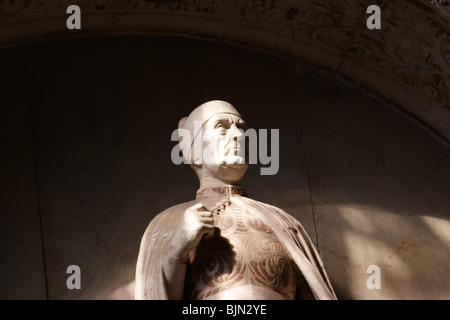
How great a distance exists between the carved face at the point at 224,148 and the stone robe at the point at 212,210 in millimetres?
84

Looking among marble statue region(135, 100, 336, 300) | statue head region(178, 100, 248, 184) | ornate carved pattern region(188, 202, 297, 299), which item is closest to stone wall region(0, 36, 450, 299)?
statue head region(178, 100, 248, 184)

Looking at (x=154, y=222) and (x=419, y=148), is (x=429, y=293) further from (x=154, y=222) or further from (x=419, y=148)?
(x=154, y=222)

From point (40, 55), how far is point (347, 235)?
2132mm

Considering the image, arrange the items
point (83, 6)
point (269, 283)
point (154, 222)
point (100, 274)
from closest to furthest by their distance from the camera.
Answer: point (269, 283)
point (154, 222)
point (100, 274)
point (83, 6)

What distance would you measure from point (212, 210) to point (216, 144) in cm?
39

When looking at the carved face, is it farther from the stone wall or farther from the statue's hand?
the stone wall

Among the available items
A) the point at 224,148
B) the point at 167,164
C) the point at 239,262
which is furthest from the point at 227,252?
the point at 167,164

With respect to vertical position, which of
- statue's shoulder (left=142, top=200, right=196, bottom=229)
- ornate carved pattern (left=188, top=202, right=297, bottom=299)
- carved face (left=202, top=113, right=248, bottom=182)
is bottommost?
ornate carved pattern (left=188, top=202, right=297, bottom=299)

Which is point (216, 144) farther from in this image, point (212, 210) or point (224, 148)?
point (212, 210)

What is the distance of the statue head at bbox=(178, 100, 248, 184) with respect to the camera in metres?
4.36

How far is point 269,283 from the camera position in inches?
154

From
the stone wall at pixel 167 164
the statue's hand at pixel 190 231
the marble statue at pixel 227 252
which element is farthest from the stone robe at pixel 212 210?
the stone wall at pixel 167 164

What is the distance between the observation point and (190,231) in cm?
382

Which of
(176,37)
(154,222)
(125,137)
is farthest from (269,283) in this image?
(176,37)
